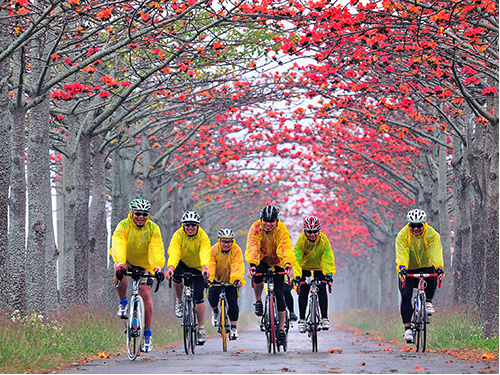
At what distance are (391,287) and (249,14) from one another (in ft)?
75.4

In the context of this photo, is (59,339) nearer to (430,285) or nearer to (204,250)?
(204,250)

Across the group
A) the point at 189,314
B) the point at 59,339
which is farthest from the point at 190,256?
the point at 59,339

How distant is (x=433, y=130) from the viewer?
23.0 metres

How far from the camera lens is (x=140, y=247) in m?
10.6

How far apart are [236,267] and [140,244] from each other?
2.51 m

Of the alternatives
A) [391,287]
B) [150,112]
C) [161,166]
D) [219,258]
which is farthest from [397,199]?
[219,258]

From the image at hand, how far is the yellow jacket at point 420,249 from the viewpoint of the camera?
11469 millimetres

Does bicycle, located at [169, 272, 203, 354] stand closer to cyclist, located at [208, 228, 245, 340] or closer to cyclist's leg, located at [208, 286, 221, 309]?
cyclist, located at [208, 228, 245, 340]

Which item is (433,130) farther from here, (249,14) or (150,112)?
(249,14)

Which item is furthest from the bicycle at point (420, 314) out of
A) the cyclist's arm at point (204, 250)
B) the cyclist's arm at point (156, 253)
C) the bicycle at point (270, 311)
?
the cyclist's arm at point (156, 253)

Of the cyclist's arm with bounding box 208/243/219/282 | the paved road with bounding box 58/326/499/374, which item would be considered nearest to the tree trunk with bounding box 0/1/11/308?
the paved road with bounding box 58/326/499/374

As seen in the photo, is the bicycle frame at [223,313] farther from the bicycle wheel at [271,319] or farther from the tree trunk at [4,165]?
the tree trunk at [4,165]

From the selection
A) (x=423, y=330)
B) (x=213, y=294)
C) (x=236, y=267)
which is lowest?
(x=423, y=330)

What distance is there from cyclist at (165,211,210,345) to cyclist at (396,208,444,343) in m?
2.86
